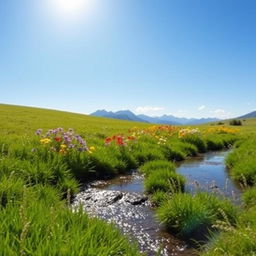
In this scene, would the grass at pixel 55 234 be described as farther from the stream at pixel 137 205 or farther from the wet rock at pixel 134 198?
the wet rock at pixel 134 198

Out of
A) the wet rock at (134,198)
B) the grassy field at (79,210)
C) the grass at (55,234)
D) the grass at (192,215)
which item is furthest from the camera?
the wet rock at (134,198)

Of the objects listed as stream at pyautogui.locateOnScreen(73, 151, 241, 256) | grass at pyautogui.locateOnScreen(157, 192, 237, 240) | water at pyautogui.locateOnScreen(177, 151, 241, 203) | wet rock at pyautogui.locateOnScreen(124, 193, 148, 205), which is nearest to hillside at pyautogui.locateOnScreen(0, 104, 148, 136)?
water at pyautogui.locateOnScreen(177, 151, 241, 203)

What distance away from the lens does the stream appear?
23.1 feet

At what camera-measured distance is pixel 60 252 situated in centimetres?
411

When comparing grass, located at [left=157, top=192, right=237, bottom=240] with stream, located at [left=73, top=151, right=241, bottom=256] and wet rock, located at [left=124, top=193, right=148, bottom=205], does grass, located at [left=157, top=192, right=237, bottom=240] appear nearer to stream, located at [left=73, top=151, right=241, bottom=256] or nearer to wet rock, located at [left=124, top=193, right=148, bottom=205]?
stream, located at [left=73, top=151, right=241, bottom=256]

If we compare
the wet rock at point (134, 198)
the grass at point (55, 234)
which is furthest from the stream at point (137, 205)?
the grass at point (55, 234)

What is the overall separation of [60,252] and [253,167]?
1049 centimetres

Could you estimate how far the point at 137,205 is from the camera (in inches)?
379

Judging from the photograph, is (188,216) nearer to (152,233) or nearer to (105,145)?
(152,233)

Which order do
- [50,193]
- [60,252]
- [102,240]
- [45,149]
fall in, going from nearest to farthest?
[60,252] < [102,240] < [50,193] < [45,149]

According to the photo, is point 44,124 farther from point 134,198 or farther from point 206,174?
point 134,198

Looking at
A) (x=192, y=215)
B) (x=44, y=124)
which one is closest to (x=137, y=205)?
(x=192, y=215)

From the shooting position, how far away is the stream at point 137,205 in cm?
704

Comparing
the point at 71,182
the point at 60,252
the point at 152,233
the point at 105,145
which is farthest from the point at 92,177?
the point at 60,252
